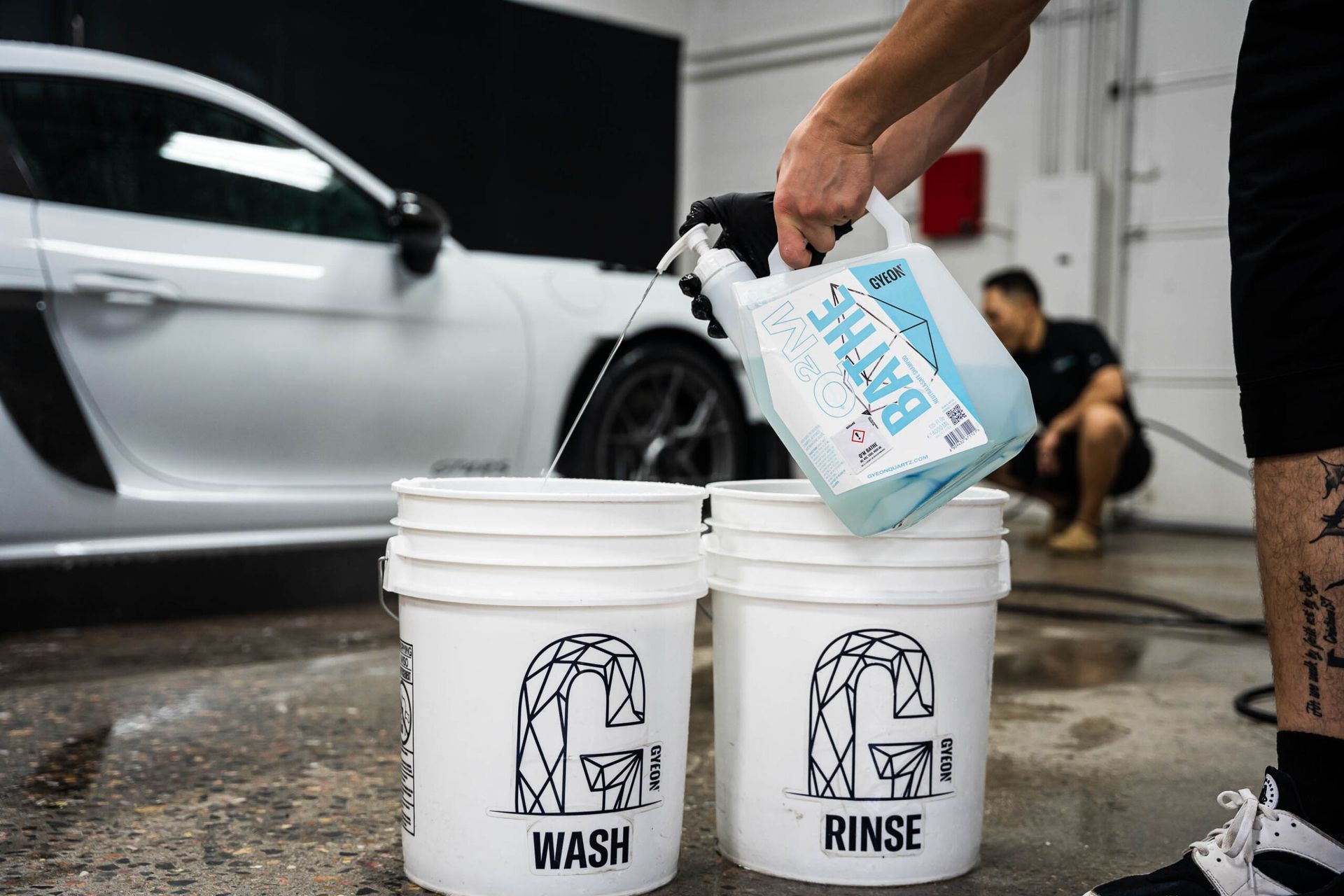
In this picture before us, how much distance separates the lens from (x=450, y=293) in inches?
121

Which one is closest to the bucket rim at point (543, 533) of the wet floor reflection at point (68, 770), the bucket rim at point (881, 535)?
the bucket rim at point (881, 535)

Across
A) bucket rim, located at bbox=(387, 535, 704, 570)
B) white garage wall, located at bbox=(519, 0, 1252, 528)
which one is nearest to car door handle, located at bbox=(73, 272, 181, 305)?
bucket rim, located at bbox=(387, 535, 704, 570)

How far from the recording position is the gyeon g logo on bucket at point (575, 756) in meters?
1.17

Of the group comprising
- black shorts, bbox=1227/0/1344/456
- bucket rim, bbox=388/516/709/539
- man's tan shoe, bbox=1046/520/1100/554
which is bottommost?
man's tan shoe, bbox=1046/520/1100/554

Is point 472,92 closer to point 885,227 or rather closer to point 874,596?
point 885,227

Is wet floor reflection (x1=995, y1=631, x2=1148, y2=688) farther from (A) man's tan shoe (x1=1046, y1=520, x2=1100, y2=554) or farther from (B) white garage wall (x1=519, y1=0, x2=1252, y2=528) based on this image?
(B) white garage wall (x1=519, y1=0, x2=1252, y2=528)

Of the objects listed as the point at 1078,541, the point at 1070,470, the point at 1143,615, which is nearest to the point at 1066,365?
the point at 1070,470

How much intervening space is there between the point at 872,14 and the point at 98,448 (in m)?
6.41

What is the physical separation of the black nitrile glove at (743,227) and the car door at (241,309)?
5.57 feet

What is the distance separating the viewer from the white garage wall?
616 cm

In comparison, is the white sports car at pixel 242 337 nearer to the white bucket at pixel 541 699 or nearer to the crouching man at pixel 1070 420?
the white bucket at pixel 541 699

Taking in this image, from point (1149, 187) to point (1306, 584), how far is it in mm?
5823

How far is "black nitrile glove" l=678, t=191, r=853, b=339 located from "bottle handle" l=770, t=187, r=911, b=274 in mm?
15

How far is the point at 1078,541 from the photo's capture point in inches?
194
